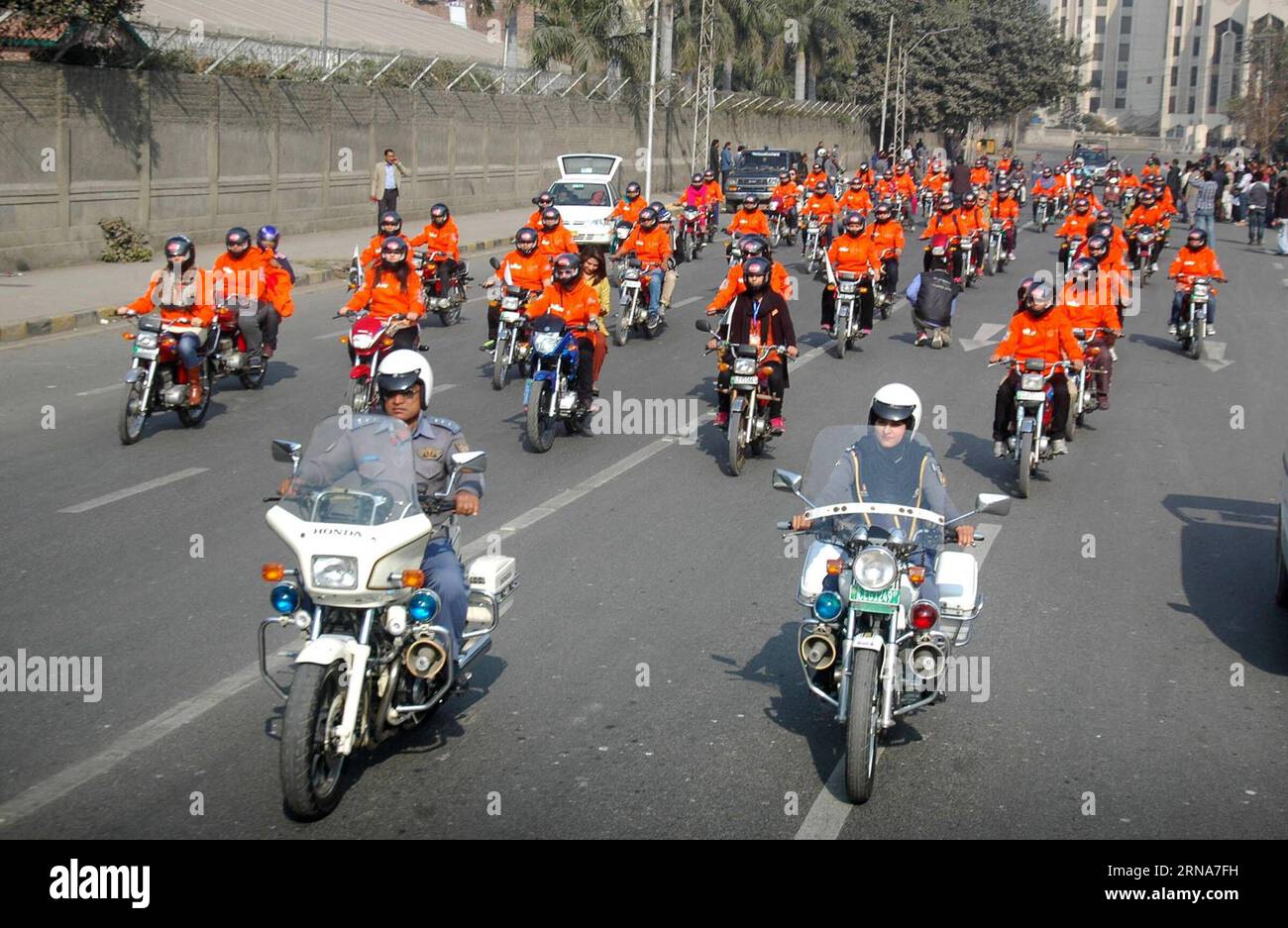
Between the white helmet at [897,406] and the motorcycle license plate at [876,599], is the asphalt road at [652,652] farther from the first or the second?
the white helmet at [897,406]

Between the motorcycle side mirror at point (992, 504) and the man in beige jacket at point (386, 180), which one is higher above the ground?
the man in beige jacket at point (386, 180)

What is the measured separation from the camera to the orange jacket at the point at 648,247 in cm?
1938

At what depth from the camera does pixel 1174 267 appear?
20250 millimetres

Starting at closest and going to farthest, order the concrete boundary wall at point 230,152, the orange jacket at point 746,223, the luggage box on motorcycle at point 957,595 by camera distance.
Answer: the luggage box on motorcycle at point 957,595 < the concrete boundary wall at point 230,152 < the orange jacket at point 746,223

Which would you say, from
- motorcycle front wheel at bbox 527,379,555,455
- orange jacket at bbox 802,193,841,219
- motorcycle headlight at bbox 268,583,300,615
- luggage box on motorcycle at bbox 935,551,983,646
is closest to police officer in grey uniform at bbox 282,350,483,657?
motorcycle headlight at bbox 268,583,300,615

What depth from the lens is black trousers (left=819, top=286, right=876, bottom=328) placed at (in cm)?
1902

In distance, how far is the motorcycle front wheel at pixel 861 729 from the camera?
5.61m

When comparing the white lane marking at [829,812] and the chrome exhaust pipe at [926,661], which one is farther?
the chrome exhaust pipe at [926,661]

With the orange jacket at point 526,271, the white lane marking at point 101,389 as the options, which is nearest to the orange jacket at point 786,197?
the orange jacket at point 526,271

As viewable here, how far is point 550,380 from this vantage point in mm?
12719

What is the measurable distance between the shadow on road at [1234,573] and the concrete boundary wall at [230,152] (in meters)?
17.7

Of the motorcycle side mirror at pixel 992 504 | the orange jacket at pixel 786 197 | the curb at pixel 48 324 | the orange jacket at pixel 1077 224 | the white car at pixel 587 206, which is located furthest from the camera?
the orange jacket at pixel 786 197

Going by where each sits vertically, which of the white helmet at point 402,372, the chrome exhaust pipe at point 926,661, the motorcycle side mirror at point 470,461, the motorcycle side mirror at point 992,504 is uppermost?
the white helmet at point 402,372

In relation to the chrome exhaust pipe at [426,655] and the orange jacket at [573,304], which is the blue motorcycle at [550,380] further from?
the chrome exhaust pipe at [426,655]
